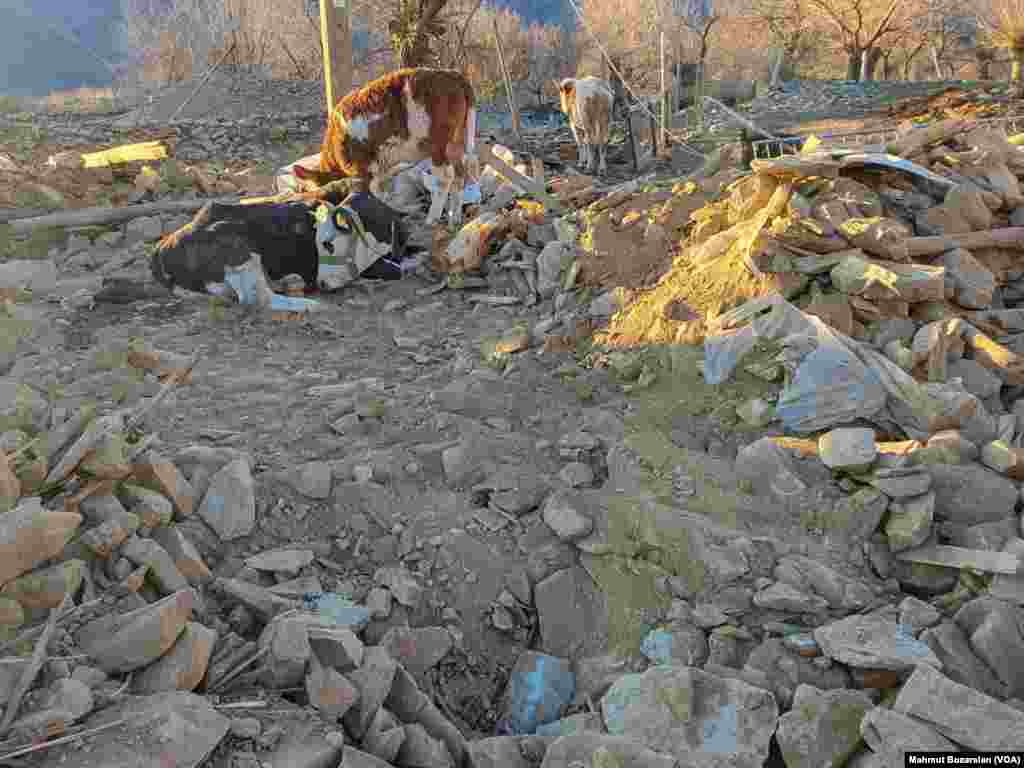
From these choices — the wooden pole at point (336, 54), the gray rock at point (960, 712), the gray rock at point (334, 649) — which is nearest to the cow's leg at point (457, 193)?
the wooden pole at point (336, 54)

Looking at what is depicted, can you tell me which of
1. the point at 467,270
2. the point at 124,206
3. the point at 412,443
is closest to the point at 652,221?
the point at 467,270

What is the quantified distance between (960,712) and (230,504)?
2.45m

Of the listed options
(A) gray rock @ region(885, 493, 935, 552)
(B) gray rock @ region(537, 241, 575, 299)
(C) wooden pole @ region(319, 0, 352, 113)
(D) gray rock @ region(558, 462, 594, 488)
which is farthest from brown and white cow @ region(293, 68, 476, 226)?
(A) gray rock @ region(885, 493, 935, 552)

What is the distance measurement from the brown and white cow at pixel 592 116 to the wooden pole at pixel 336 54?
126 inches

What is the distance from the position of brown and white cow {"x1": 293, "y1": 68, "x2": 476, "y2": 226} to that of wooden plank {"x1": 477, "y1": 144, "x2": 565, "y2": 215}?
31 centimetres

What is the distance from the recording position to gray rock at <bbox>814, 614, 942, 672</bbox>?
2.40 metres

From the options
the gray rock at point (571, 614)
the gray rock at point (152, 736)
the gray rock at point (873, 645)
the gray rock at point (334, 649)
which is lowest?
the gray rock at point (571, 614)

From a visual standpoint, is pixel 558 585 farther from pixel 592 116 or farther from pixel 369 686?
pixel 592 116

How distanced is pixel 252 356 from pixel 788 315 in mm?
3130

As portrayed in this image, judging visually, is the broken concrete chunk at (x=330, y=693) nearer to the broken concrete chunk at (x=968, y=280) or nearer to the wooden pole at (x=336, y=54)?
the broken concrete chunk at (x=968, y=280)

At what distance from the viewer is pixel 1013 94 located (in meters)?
15.1

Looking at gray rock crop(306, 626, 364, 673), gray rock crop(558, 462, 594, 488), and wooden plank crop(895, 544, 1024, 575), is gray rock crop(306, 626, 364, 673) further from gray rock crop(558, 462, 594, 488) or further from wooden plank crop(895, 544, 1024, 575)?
wooden plank crop(895, 544, 1024, 575)

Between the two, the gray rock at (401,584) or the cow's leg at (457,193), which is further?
the cow's leg at (457,193)

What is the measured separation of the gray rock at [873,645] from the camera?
240cm
